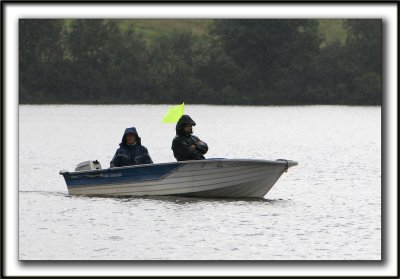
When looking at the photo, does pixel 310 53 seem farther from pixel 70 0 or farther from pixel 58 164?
pixel 70 0

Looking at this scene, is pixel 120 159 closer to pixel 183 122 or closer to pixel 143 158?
pixel 143 158

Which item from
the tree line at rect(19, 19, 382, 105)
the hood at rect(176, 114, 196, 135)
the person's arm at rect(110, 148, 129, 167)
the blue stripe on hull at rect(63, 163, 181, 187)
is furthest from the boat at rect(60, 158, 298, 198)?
the tree line at rect(19, 19, 382, 105)

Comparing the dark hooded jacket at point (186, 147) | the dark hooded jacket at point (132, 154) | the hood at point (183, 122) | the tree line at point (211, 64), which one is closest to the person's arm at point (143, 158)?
the dark hooded jacket at point (132, 154)

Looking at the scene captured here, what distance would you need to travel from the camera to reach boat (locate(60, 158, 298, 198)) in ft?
83.3

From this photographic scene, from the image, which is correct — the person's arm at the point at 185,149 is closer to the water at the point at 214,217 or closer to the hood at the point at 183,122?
the hood at the point at 183,122

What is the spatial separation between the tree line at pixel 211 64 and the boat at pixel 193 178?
81514mm

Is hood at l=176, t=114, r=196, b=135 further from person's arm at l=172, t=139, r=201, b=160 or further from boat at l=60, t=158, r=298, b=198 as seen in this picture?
boat at l=60, t=158, r=298, b=198

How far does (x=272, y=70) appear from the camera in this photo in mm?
112562

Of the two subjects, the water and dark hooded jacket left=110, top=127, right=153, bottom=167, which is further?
dark hooded jacket left=110, top=127, right=153, bottom=167

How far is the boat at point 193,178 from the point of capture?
83.3 ft

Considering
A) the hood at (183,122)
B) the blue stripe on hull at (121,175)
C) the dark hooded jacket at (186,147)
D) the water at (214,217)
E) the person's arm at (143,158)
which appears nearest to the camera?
the water at (214,217)

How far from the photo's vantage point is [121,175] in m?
26.2

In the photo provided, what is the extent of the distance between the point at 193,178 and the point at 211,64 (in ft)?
285

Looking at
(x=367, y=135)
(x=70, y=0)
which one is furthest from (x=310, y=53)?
(x=70, y=0)
